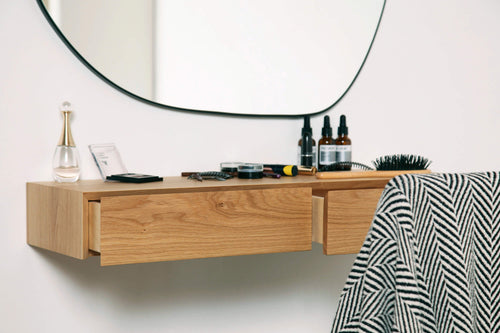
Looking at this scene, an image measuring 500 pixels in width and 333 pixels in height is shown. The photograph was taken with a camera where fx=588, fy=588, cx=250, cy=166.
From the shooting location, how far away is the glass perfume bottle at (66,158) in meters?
1.46

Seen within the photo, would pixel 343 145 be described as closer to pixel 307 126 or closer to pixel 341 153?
pixel 341 153

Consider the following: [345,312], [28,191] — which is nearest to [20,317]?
[28,191]

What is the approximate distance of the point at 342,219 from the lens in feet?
4.75

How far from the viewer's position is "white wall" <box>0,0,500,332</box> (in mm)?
1501

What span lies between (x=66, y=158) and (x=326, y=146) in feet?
2.48

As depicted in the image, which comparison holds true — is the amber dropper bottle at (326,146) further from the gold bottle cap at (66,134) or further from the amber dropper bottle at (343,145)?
the gold bottle cap at (66,134)

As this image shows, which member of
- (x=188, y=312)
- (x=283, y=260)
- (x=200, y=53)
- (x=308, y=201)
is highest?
(x=200, y=53)

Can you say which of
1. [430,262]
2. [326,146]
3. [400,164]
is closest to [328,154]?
[326,146]

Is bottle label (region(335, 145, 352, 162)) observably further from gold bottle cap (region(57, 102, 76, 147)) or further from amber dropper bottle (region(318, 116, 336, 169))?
gold bottle cap (region(57, 102, 76, 147))

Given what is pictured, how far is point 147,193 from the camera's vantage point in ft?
4.22

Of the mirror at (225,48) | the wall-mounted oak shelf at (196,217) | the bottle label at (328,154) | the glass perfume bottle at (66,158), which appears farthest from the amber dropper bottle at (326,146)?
the glass perfume bottle at (66,158)

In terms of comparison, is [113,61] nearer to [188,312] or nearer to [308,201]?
[308,201]

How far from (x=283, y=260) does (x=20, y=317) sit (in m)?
0.80

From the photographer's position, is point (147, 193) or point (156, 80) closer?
point (147, 193)
